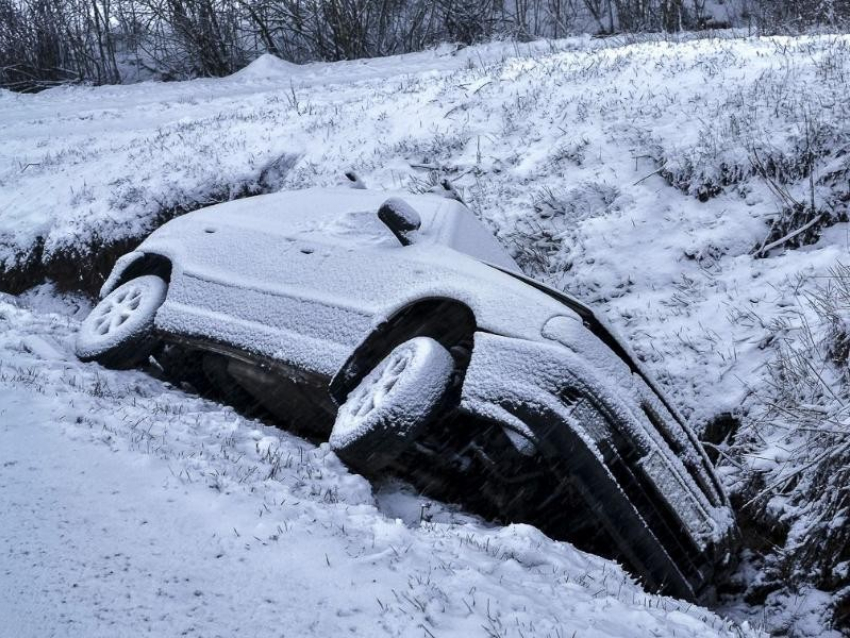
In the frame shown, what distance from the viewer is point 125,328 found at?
6238 millimetres

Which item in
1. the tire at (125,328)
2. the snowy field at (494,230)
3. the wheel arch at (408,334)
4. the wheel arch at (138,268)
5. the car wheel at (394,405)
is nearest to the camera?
the snowy field at (494,230)

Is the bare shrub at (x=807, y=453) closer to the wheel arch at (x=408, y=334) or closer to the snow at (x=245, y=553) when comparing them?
the snow at (x=245, y=553)

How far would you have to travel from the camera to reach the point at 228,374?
600 cm

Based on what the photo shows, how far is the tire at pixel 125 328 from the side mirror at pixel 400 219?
7.07ft

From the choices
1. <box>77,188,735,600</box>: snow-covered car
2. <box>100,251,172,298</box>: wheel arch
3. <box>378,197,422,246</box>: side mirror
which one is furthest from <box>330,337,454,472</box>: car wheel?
<box>100,251,172,298</box>: wheel arch

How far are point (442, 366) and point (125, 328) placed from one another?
117 inches

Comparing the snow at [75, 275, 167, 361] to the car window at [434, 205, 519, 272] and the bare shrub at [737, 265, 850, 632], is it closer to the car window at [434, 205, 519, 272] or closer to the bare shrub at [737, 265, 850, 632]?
the car window at [434, 205, 519, 272]

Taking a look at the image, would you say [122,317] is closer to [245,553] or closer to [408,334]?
[408,334]

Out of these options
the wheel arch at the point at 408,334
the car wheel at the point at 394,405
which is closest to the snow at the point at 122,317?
the wheel arch at the point at 408,334

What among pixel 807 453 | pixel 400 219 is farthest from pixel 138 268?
pixel 807 453

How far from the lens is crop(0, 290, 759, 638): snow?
9.78 ft

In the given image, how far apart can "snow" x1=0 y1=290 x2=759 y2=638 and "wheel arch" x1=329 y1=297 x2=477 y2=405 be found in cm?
50

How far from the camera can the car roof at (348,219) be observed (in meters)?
5.59

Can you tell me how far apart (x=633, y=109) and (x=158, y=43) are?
2067 cm
